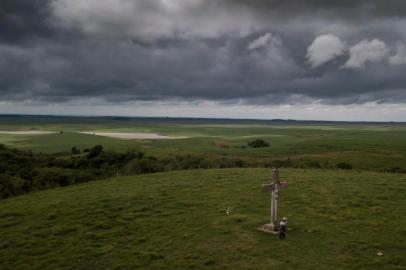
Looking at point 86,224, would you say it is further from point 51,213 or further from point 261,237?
point 261,237

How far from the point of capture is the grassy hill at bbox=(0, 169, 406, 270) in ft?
52.6

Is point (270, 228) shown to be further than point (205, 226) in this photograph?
No

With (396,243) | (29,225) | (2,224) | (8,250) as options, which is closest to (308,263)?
(396,243)

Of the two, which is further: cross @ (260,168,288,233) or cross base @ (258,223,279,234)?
cross @ (260,168,288,233)

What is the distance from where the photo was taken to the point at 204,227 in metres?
20.3

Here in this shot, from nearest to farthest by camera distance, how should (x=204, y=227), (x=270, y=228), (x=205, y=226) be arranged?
(x=270, y=228), (x=204, y=227), (x=205, y=226)

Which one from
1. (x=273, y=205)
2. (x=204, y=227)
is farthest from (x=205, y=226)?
(x=273, y=205)

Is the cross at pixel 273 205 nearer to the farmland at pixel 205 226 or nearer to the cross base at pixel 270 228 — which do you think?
the cross base at pixel 270 228

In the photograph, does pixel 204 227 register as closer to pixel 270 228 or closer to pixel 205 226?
pixel 205 226

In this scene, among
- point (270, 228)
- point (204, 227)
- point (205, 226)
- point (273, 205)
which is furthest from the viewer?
point (205, 226)

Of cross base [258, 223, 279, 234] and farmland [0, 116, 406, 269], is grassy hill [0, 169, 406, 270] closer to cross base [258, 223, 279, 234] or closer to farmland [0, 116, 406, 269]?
farmland [0, 116, 406, 269]

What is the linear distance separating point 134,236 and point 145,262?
369 cm

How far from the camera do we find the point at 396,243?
17078mm

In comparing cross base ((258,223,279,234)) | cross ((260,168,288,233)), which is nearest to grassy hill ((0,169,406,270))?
cross base ((258,223,279,234))
